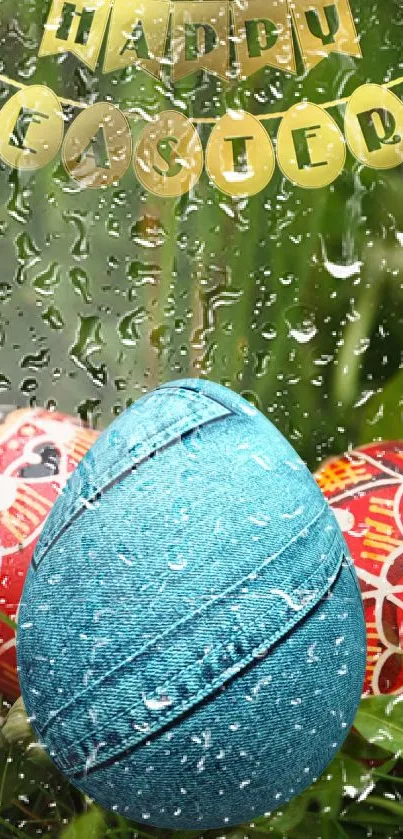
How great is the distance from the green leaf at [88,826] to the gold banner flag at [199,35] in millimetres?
514

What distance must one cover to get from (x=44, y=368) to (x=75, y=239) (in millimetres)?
98

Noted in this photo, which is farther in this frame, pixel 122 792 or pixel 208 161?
pixel 208 161

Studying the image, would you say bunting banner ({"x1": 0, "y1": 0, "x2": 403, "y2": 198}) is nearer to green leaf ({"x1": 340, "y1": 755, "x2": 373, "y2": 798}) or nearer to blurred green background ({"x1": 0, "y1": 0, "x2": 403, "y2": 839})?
blurred green background ({"x1": 0, "y1": 0, "x2": 403, "y2": 839})

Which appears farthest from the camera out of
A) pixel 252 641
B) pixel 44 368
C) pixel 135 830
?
pixel 44 368

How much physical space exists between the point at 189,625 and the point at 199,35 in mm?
472

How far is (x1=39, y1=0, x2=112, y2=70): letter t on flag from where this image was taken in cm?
70

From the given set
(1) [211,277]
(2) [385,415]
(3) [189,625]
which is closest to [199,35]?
(1) [211,277]

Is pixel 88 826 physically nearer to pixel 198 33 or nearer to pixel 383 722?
pixel 383 722

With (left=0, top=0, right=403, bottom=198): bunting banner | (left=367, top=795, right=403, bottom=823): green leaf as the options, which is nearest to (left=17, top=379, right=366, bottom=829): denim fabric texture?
(left=367, top=795, right=403, bottom=823): green leaf

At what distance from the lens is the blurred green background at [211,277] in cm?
69

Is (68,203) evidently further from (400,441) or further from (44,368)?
(400,441)

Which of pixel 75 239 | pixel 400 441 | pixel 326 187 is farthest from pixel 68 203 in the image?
pixel 400 441

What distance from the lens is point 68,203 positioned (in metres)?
0.71

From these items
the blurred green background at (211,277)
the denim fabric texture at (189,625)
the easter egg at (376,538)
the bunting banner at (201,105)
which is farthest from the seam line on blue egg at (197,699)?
the bunting banner at (201,105)
